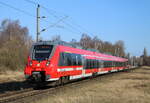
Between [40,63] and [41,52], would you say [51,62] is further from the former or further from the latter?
[41,52]

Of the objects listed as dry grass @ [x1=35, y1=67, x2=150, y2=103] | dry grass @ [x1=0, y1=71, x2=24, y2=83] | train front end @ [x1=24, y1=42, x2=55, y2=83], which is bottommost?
dry grass @ [x1=35, y1=67, x2=150, y2=103]

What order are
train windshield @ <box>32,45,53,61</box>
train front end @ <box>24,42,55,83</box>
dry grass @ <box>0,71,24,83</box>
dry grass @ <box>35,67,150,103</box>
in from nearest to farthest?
dry grass @ <box>35,67,150,103</box> < train front end @ <box>24,42,55,83</box> < train windshield @ <box>32,45,53,61</box> < dry grass @ <box>0,71,24,83</box>

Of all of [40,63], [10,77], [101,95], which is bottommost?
[101,95]

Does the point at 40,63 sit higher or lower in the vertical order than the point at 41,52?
lower

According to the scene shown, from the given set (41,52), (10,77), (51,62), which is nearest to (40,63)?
(51,62)

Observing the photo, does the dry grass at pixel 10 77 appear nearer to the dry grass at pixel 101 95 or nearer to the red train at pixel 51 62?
the red train at pixel 51 62

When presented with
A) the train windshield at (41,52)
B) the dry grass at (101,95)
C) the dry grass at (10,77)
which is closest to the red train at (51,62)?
the train windshield at (41,52)

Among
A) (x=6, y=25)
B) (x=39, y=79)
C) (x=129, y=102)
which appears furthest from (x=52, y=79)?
(x=6, y=25)

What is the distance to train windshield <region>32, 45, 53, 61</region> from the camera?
16516 mm

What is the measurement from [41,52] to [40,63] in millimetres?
1026

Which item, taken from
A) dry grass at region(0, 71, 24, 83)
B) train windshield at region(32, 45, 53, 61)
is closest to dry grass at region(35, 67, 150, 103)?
train windshield at region(32, 45, 53, 61)

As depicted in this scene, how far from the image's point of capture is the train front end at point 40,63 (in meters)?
15.8

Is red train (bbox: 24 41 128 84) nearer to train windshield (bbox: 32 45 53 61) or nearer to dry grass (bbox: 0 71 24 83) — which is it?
train windshield (bbox: 32 45 53 61)

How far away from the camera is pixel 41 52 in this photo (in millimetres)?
16812
